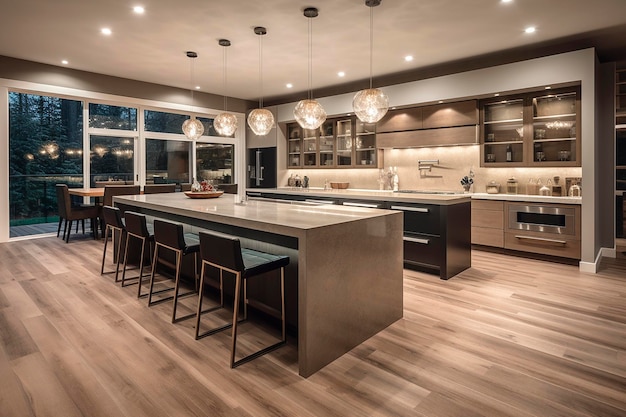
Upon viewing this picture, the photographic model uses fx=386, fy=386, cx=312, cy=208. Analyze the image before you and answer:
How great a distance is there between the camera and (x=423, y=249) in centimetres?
437

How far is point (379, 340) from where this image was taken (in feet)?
8.98

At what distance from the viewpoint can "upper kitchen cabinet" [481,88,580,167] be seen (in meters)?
5.16

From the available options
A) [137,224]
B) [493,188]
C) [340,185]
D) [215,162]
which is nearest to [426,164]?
[493,188]

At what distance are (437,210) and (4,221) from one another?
21.7 feet

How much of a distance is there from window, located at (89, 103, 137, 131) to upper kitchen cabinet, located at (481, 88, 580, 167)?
21.1 feet

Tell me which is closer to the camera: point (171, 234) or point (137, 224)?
point (171, 234)

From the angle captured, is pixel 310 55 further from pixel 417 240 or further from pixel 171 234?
pixel 171 234

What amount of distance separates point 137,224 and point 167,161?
5.25 metres

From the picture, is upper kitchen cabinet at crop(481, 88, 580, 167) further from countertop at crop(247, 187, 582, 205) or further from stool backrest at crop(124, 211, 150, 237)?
stool backrest at crop(124, 211, 150, 237)

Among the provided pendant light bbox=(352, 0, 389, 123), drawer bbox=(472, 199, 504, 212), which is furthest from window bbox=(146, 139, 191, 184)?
drawer bbox=(472, 199, 504, 212)

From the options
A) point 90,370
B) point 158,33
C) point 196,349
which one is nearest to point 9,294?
point 90,370

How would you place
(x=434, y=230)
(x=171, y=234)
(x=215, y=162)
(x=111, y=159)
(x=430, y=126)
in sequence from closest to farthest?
(x=171, y=234) → (x=434, y=230) → (x=430, y=126) → (x=111, y=159) → (x=215, y=162)

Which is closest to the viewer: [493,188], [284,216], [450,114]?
[284,216]

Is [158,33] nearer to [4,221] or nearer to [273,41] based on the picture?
[273,41]
